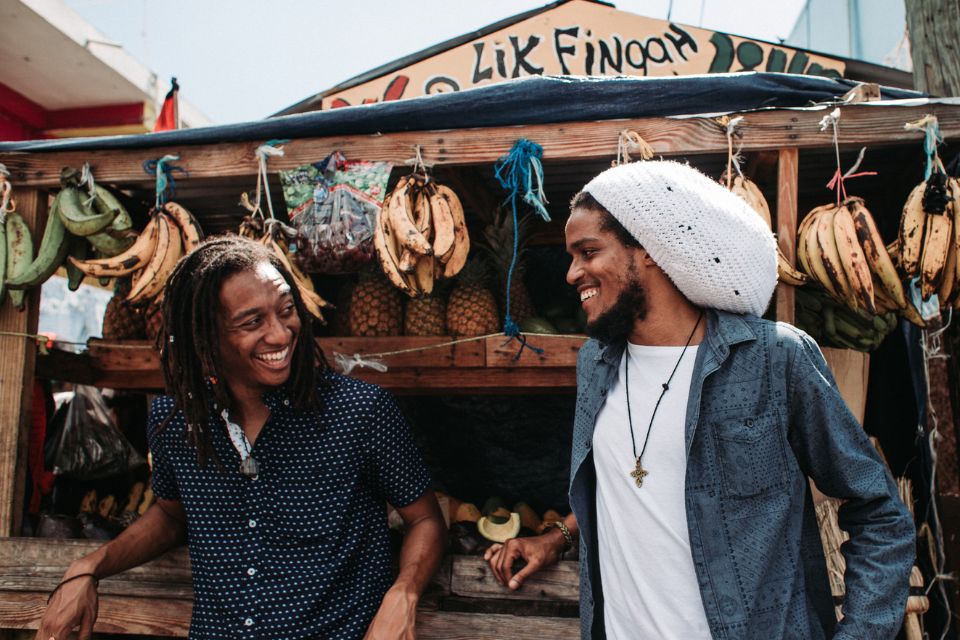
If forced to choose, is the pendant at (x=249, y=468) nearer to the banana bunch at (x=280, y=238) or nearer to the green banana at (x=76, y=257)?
the banana bunch at (x=280, y=238)

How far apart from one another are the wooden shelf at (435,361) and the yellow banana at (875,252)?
1162 millimetres

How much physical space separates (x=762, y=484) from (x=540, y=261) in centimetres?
269

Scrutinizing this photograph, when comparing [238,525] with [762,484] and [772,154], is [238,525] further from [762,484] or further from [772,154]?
[772,154]

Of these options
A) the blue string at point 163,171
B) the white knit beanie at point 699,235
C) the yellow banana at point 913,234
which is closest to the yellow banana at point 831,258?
the yellow banana at point 913,234

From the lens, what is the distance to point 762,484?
4.94 ft

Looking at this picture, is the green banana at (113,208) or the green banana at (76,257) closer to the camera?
the green banana at (113,208)

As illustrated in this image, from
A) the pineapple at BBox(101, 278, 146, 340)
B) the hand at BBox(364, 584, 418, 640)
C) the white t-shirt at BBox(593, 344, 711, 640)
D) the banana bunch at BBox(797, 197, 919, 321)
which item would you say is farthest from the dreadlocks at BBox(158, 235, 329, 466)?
the banana bunch at BBox(797, 197, 919, 321)

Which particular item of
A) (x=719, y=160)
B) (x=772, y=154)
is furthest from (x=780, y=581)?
(x=719, y=160)

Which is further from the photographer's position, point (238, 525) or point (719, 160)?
point (719, 160)

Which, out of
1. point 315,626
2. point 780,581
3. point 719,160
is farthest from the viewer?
point 719,160

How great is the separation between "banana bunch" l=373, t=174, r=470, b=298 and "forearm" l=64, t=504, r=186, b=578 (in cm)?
124

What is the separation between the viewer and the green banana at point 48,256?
2869 mm

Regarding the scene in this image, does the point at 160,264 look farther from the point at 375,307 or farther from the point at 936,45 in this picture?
the point at 936,45

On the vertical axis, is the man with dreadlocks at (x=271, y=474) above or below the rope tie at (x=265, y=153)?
below
